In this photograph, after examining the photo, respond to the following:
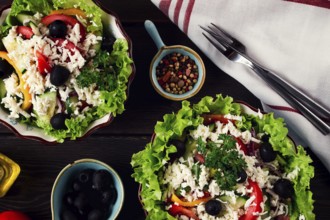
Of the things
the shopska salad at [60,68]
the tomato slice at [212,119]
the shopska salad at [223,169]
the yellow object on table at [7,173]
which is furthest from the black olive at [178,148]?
the yellow object on table at [7,173]

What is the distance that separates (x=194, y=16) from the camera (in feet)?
6.37

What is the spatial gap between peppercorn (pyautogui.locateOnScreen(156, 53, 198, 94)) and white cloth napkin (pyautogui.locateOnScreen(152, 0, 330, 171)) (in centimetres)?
11

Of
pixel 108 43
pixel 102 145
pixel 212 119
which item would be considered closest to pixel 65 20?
pixel 108 43

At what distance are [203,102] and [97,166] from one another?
18.4 inches

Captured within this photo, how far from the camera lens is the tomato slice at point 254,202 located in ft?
5.38

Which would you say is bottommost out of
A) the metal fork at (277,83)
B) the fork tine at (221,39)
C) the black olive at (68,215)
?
the black olive at (68,215)

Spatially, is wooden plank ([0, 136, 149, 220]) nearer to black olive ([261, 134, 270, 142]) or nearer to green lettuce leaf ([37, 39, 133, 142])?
green lettuce leaf ([37, 39, 133, 142])

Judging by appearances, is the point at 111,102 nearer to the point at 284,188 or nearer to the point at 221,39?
the point at 221,39

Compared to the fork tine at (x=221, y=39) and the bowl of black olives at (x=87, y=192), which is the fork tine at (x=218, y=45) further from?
the bowl of black olives at (x=87, y=192)

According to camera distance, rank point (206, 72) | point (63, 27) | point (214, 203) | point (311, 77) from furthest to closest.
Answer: point (206, 72)
point (311, 77)
point (63, 27)
point (214, 203)

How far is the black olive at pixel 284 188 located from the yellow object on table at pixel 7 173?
992mm

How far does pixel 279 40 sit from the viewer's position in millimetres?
1890

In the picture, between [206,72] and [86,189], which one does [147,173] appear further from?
[206,72]

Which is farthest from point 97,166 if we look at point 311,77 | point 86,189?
point 311,77
